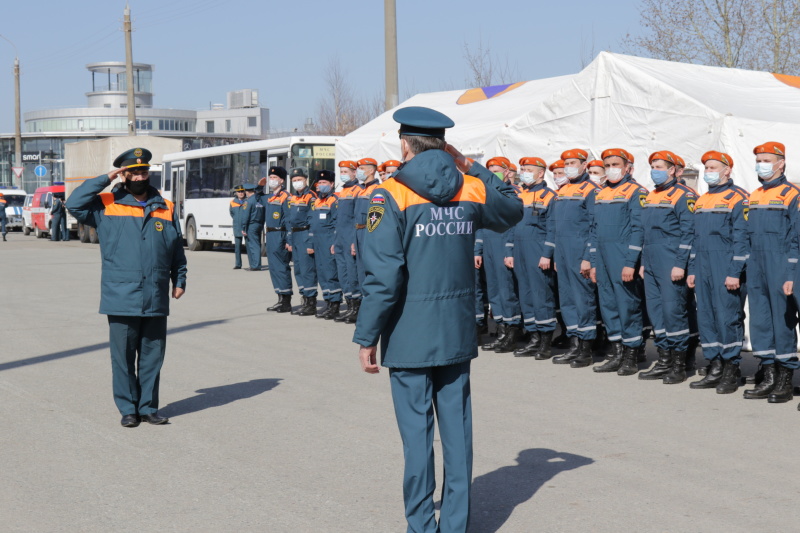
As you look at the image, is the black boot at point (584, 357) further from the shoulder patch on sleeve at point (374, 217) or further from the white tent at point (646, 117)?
the shoulder patch on sleeve at point (374, 217)

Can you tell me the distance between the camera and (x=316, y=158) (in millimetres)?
24672

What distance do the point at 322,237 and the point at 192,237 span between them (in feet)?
55.7

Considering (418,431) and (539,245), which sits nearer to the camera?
(418,431)

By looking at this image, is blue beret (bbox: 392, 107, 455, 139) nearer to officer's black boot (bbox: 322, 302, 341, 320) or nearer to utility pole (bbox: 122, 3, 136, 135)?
officer's black boot (bbox: 322, 302, 341, 320)

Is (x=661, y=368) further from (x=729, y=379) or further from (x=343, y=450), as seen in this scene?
(x=343, y=450)

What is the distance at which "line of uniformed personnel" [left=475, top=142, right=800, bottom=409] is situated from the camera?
26.4ft

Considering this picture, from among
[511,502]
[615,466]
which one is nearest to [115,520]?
[511,502]

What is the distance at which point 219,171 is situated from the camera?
28438 millimetres

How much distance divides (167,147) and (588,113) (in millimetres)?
24132

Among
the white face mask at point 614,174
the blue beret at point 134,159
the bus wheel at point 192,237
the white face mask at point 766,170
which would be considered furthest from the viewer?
the bus wheel at point 192,237

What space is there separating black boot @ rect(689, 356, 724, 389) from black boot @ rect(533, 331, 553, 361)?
1.97 metres

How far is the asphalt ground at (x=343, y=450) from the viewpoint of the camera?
519cm

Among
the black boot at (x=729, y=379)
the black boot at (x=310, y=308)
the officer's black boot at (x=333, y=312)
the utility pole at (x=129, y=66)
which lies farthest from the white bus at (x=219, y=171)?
the black boot at (x=729, y=379)

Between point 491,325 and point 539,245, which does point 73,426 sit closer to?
point 539,245
